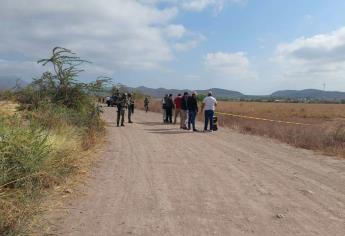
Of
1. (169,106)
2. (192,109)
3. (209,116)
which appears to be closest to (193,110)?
(192,109)

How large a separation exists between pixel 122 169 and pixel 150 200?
3.08 metres

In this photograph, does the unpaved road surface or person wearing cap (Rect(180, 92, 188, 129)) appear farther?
person wearing cap (Rect(180, 92, 188, 129))

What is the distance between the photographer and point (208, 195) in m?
8.09

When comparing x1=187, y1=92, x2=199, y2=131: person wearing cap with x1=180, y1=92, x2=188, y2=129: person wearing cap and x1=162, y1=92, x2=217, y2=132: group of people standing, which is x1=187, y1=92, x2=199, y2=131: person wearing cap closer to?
x1=162, y1=92, x2=217, y2=132: group of people standing

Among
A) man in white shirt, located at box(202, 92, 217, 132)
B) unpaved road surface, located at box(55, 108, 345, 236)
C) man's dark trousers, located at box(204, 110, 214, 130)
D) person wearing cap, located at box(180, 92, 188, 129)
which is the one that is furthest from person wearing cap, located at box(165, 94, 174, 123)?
unpaved road surface, located at box(55, 108, 345, 236)

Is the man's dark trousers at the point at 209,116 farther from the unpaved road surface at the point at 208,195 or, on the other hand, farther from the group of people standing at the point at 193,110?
the unpaved road surface at the point at 208,195

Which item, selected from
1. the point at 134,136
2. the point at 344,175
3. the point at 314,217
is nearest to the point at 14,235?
the point at 314,217

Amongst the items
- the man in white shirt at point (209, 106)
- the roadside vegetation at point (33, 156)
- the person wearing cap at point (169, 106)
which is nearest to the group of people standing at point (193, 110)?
the man in white shirt at point (209, 106)

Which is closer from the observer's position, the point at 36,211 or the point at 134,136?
the point at 36,211

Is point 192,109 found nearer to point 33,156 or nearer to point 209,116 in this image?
point 209,116

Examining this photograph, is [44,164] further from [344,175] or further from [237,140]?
[237,140]

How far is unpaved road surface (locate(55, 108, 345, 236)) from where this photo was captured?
630cm

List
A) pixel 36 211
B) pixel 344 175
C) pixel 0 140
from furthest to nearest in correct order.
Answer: pixel 344 175 < pixel 0 140 < pixel 36 211

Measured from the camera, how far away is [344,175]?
412 inches
